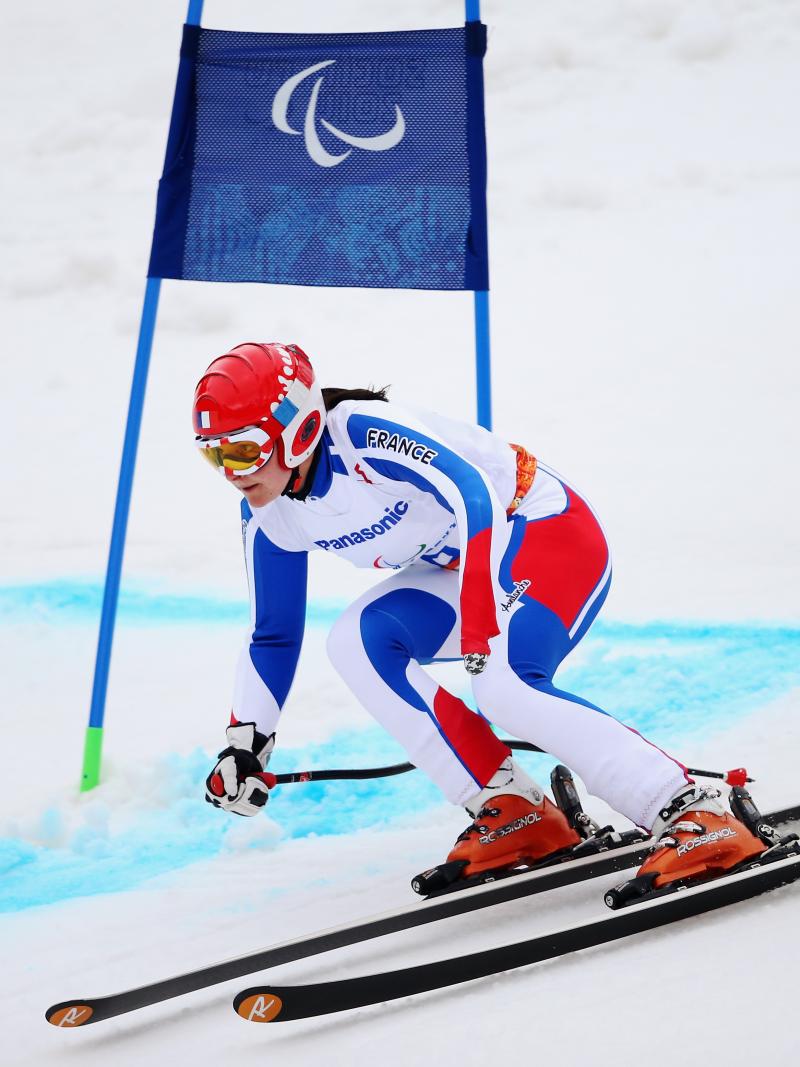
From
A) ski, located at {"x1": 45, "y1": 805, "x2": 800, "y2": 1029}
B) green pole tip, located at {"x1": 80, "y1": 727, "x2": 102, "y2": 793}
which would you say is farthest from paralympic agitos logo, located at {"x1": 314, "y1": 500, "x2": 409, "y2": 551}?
green pole tip, located at {"x1": 80, "y1": 727, "x2": 102, "y2": 793}

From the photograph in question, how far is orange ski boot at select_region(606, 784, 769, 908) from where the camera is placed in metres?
2.58

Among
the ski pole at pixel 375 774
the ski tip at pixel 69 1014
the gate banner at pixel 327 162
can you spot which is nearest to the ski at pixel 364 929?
the ski tip at pixel 69 1014

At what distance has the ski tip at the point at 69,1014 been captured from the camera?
7.84 ft

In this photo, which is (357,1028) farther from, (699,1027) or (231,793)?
(231,793)

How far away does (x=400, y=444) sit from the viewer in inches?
109

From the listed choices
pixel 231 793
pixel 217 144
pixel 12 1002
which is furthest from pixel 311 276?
pixel 12 1002

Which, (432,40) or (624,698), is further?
(624,698)

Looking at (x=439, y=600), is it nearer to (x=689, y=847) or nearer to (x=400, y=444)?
(x=400, y=444)

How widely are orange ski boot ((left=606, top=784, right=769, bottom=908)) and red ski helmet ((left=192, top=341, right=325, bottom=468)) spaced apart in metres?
1.17

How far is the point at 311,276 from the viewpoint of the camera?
3.94m

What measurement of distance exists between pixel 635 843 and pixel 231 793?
1023 mm

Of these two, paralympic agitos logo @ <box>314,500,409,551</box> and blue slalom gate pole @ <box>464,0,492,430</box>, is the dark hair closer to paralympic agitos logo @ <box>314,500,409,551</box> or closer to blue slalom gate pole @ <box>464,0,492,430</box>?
paralympic agitos logo @ <box>314,500,409,551</box>

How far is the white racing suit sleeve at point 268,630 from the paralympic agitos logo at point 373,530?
5.7 inches

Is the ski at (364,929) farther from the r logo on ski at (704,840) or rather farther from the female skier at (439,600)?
the r logo on ski at (704,840)
